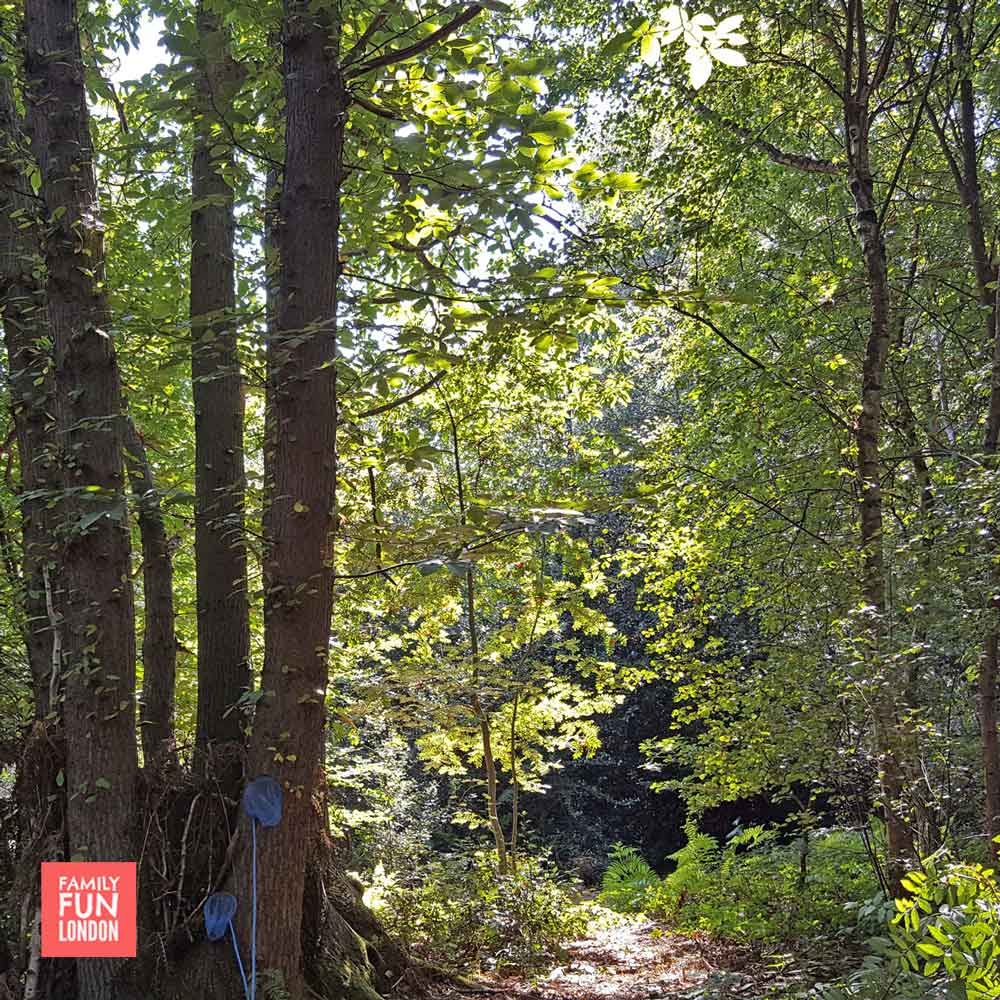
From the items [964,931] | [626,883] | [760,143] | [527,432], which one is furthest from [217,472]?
[626,883]

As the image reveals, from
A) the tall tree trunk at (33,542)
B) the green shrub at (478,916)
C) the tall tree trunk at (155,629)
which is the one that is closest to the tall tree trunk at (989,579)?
the green shrub at (478,916)

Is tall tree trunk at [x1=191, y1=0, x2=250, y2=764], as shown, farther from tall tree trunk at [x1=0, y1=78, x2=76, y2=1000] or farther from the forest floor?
the forest floor

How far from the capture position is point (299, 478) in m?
2.79

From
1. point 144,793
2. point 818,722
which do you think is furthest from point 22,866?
point 818,722

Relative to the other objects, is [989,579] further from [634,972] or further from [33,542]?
[33,542]

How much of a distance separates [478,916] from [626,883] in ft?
17.5

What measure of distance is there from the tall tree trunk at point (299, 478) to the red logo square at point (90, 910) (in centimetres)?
58

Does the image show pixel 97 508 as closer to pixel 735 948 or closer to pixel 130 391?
pixel 130 391

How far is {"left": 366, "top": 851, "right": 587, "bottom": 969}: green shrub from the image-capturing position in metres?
5.59

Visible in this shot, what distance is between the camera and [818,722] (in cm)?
439

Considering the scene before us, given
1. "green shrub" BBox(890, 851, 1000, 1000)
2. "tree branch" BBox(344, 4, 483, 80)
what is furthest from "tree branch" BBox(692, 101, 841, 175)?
"green shrub" BBox(890, 851, 1000, 1000)

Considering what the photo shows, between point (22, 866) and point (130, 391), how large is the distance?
2.02 meters

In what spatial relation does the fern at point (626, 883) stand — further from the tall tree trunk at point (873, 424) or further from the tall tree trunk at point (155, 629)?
the tall tree trunk at point (155, 629)

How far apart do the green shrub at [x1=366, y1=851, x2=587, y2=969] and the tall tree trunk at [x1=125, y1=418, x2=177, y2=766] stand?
2.33m
